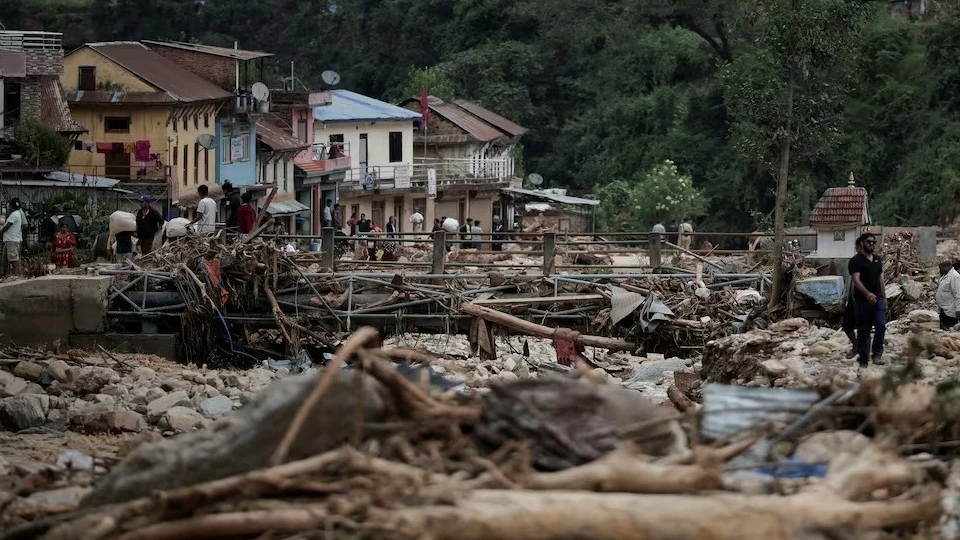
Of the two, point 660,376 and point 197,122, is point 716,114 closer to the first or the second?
→ point 197,122

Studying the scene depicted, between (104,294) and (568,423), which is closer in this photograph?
(568,423)

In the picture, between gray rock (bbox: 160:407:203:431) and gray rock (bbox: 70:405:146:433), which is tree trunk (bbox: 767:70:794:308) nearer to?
gray rock (bbox: 160:407:203:431)

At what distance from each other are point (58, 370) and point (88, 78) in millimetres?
30703

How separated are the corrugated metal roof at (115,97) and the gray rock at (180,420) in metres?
31.4

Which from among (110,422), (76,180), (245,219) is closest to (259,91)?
(76,180)

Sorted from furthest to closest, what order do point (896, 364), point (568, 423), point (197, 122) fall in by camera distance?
1. point (197, 122)
2. point (896, 364)
3. point (568, 423)

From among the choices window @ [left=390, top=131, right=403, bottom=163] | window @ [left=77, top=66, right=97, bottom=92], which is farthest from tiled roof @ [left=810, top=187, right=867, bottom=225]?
window @ [left=390, top=131, right=403, bottom=163]

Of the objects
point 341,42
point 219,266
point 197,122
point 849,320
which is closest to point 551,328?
point 219,266

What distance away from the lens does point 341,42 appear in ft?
303

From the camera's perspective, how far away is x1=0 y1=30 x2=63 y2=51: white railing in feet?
157

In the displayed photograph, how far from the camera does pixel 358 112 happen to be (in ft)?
228

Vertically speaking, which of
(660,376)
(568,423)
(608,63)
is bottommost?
(660,376)

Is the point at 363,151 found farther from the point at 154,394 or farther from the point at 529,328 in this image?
the point at 154,394

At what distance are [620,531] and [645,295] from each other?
17056 millimetres
